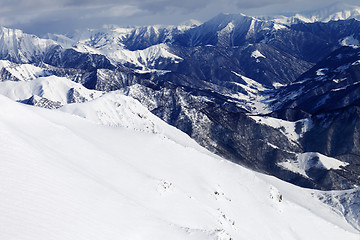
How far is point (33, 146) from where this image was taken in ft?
103

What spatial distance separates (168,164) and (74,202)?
26381 millimetres

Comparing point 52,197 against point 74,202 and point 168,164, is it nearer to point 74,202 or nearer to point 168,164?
point 74,202

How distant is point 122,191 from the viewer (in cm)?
3291

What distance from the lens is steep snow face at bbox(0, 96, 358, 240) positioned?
22.4 meters

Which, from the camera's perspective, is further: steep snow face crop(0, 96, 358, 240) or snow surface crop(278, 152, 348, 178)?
snow surface crop(278, 152, 348, 178)

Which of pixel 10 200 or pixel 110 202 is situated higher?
pixel 10 200

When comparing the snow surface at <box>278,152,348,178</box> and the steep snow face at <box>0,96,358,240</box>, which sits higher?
the steep snow face at <box>0,96,358,240</box>

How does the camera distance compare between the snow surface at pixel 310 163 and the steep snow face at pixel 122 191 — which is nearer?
the steep snow face at pixel 122 191

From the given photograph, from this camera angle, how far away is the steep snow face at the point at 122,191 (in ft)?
73.6

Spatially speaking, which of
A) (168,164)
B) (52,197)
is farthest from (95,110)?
(52,197)

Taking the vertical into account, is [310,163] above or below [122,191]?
below

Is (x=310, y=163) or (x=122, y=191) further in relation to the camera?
(x=310, y=163)

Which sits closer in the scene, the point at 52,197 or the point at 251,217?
the point at 52,197

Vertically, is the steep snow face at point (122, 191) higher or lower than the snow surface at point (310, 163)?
higher
